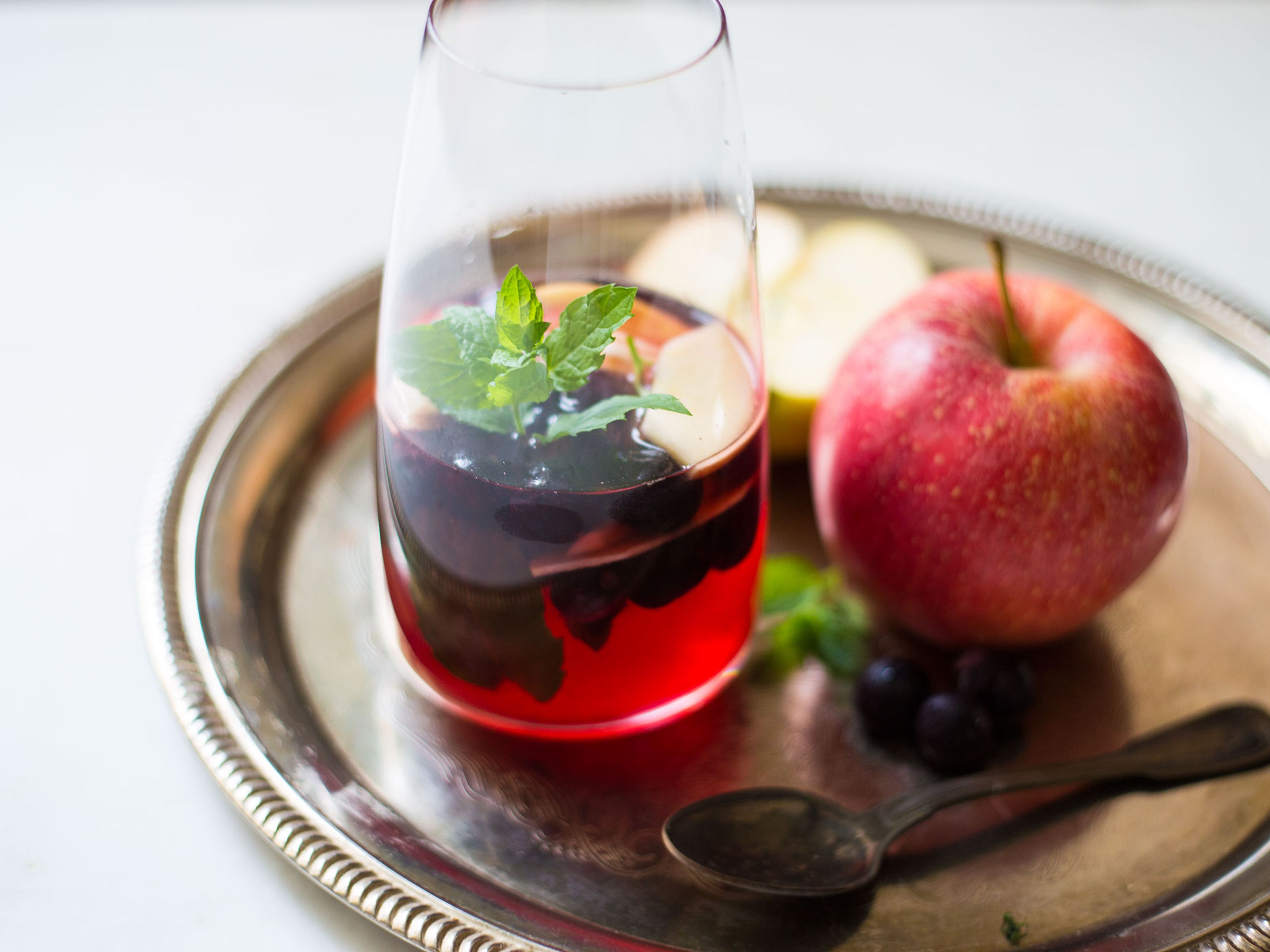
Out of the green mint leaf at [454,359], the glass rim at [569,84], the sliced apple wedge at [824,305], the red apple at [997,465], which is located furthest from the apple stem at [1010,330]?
the green mint leaf at [454,359]

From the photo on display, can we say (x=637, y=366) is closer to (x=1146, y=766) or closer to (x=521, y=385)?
(x=521, y=385)

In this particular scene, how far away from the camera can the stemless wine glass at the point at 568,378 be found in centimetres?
63

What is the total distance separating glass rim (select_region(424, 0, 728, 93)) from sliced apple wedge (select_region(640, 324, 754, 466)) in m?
0.14

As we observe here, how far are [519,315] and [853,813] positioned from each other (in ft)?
1.08

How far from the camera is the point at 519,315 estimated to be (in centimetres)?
62

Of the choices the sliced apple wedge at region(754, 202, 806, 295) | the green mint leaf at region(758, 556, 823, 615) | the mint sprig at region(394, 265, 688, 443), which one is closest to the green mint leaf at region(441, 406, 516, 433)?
the mint sprig at region(394, 265, 688, 443)

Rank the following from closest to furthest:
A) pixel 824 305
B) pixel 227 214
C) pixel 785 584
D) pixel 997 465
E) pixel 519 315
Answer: pixel 519 315, pixel 997 465, pixel 785 584, pixel 824 305, pixel 227 214

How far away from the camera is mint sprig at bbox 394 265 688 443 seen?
622 mm

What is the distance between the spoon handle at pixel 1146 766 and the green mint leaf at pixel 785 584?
16 centimetres

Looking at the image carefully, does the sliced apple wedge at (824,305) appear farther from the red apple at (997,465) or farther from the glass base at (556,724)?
the glass base at (556,724)

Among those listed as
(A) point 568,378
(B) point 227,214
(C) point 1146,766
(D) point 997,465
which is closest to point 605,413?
(A) point 568,378

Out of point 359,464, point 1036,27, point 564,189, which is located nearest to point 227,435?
point 359,464

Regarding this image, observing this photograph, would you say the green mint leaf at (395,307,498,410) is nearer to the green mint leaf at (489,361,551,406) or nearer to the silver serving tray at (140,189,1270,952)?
the green mint leaf at (489,361,551,406)

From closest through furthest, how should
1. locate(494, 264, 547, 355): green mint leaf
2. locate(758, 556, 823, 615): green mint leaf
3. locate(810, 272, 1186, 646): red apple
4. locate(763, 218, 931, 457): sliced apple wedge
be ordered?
locate(494, 264, 547, 355): green mint leaf < locate(810, 272, 1186, 646): red apple < locate(758, 556, 823, 615): green mint leaf < locate(763, 218, 931, 457): sliced apple wedge
